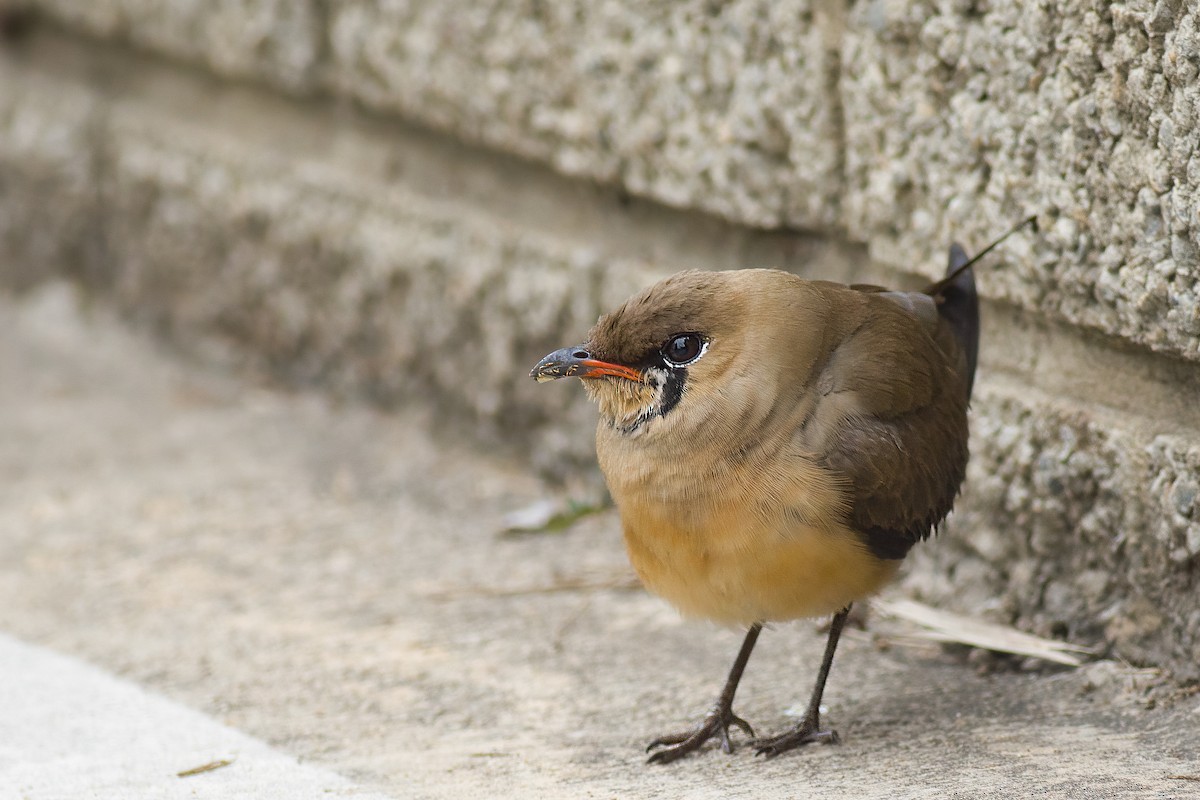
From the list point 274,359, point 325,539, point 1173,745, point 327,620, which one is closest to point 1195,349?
point 1173,745

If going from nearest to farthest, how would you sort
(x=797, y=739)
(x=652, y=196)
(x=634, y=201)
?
1. (x=797, y=739)
2. (x=652, y=196)
3. (x=634, y=201)

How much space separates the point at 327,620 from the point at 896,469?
1.39m

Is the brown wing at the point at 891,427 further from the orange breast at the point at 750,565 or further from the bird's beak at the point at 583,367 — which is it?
the bird's beak at the point at 583,367

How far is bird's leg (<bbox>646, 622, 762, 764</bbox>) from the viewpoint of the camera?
287 centimetres

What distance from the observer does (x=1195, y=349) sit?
2.81 meters

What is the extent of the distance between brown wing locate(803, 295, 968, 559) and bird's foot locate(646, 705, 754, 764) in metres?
0.41

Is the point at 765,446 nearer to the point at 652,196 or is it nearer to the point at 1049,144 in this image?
the point at 1049,144

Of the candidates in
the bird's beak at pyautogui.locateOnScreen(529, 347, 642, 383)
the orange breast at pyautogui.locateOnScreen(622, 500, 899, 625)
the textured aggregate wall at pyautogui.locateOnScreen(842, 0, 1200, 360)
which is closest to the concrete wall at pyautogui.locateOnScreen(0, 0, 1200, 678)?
the textured aggregate wall at pyautogui.locateOnScreen(842, 0, 1200, 360)

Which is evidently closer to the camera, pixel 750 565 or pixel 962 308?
pixel 750 565

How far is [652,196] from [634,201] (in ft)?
0.46

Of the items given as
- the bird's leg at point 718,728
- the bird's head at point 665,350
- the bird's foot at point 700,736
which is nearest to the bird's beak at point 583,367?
the bird's head at point 665,350

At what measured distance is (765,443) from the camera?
286cm

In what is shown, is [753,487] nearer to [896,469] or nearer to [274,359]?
[896,469]

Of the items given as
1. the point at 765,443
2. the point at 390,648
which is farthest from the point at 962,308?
the point at 390,648
